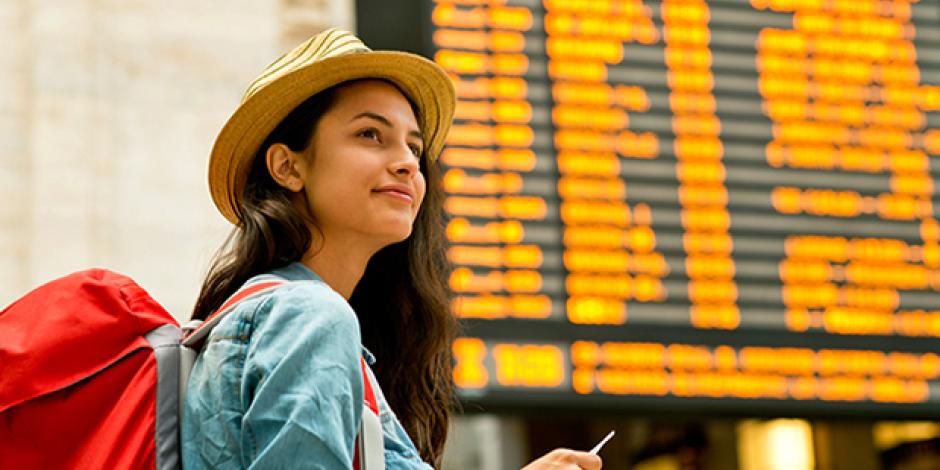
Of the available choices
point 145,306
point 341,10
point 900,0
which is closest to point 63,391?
point 145,306

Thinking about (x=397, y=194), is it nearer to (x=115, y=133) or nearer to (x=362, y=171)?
(x=362, y=171)

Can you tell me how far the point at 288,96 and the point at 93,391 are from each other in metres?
0.53

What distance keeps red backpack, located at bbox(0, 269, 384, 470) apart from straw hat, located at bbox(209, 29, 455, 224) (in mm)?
401

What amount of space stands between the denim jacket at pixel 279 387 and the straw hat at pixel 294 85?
376 millimetres

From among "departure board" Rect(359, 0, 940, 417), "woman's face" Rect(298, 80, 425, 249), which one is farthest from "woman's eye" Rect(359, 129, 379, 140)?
"departure board" Rect(359, 0, 940, 417)

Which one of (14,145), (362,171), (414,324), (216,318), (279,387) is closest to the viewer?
(279,387)

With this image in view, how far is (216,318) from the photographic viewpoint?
6.09ft

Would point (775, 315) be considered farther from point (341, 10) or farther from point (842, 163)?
point (341, 10)

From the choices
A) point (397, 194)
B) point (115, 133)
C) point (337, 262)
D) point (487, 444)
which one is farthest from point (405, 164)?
point (487, 444)

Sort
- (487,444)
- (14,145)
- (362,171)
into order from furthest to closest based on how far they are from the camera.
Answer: (487,444), (14,145), (362,171)

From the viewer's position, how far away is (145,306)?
6.19ft

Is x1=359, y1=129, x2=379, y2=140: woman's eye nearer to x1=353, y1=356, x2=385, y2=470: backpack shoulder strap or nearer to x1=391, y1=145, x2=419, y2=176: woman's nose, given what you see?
x1=391, y1=145, x2=419, y2=176: woman's nose

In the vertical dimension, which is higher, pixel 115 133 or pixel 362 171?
pixel 115 133

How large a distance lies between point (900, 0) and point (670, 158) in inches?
53.5
